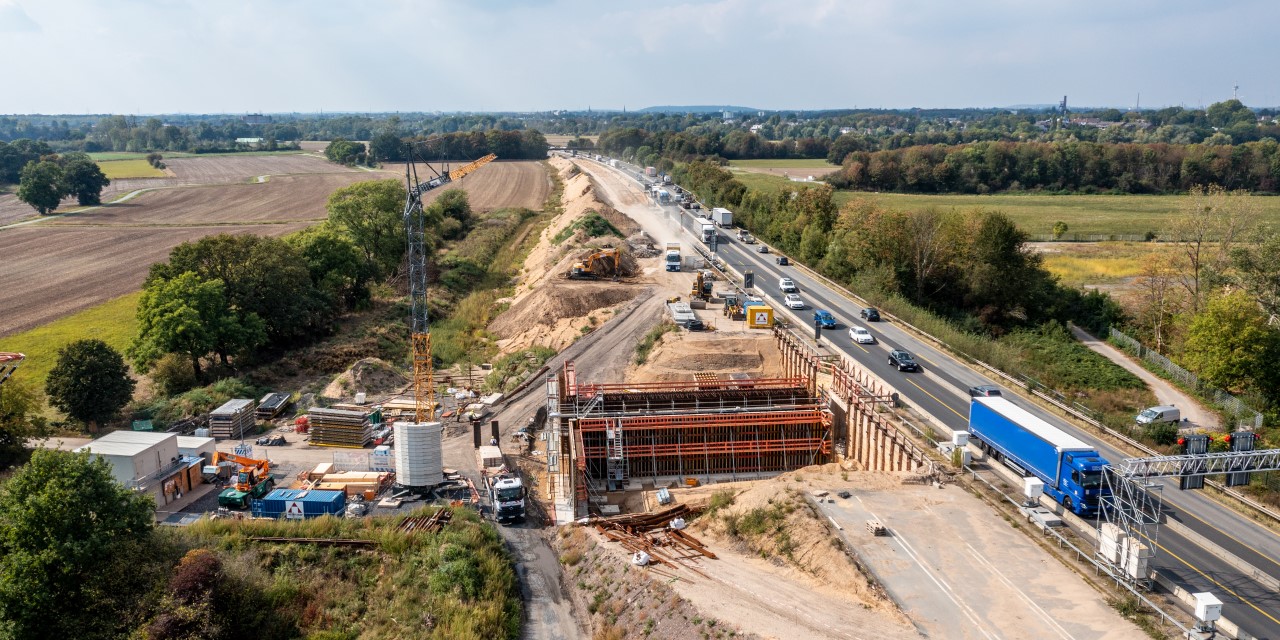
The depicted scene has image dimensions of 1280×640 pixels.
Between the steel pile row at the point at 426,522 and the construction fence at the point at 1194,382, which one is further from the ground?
the steel pile row at the point at 426,522

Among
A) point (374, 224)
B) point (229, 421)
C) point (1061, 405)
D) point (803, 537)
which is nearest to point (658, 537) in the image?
point (803, 537)

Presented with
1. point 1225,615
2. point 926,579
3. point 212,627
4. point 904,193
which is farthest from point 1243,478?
point 904,193

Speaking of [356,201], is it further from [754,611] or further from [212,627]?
[754,611]

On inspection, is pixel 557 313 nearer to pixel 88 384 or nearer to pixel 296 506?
pixel 88 384

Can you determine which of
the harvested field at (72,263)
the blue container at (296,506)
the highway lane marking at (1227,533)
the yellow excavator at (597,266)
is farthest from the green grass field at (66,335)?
the highway lane marking at (1227,533)

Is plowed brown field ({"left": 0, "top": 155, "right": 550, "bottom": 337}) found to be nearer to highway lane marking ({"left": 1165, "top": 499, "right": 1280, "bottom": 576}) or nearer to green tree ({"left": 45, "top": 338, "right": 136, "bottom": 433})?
green tree ({"left": 45, "top": 338, "right": 136, "bottom": 433})

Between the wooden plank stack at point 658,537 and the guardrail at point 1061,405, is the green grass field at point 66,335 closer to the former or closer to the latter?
the wooden plank stack at point 658,537
